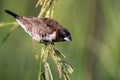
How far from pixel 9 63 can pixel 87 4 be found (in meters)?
0.63

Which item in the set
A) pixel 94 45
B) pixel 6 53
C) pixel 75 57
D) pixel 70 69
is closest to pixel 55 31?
pixel 70 69

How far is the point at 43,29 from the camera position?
139 cm

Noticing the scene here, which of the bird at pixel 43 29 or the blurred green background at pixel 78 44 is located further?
the blurred green background at pixel 78 44

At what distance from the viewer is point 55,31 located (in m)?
1.41

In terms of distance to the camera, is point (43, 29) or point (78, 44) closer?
point (43, 29)

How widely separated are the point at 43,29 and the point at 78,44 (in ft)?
2.91

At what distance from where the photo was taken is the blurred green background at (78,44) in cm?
219

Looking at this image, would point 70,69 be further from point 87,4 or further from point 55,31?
point 87,4

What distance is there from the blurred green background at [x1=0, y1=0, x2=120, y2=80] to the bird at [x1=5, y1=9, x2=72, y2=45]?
1.80ft

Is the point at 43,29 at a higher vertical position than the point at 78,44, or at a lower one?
higher

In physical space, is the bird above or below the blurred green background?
above

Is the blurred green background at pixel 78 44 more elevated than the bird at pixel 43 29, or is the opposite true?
the bird at pixel 43 29

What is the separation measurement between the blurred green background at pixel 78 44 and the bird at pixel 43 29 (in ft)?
1.80

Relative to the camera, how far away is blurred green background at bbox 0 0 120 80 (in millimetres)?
2186
